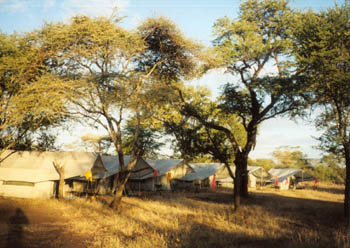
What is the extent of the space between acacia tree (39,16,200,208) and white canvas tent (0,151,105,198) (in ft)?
30.0

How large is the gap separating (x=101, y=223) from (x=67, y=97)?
271 inches

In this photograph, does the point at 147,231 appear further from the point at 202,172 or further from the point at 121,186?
the point at 202,172

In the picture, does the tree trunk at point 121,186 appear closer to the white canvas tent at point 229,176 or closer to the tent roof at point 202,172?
the tent roof at point 202,172

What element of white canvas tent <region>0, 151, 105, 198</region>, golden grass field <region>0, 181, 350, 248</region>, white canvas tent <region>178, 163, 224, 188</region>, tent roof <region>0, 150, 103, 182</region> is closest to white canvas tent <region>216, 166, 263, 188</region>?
white canvas tent <region>178, 163, 224, 188</region>

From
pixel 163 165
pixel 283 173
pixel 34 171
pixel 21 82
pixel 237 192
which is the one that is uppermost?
pixel 21 82

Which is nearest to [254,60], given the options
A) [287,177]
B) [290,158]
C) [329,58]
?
[329,58]

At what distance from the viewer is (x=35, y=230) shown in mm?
11008

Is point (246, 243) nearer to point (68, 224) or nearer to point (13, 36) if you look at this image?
point (68, 224)

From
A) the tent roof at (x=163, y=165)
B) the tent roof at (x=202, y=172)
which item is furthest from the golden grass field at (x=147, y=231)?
the tent roof at (x=202, y=172)

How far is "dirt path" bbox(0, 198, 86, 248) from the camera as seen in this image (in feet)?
29.8

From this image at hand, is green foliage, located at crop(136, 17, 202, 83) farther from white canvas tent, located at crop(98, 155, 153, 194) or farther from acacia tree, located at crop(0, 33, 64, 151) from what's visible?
white canvas tent, located at crop(98, 155, 153, 194)

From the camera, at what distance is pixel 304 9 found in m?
17.9

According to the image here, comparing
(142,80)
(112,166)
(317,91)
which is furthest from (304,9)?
(112,166)

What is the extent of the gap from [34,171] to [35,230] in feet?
42.0
